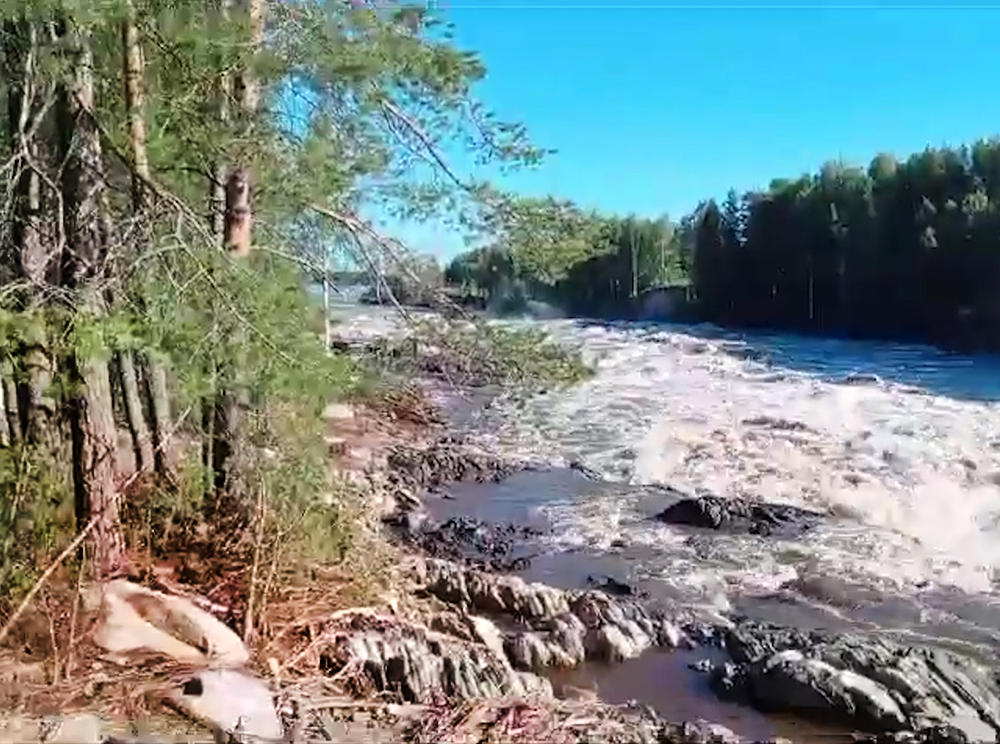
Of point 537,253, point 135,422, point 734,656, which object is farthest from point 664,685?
point 135,422

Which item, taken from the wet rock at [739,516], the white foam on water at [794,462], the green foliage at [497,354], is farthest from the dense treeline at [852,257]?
the green foliage at [497,354]

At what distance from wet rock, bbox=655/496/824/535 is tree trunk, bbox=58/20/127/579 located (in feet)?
21.1

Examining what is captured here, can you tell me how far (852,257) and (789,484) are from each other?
1078 inches

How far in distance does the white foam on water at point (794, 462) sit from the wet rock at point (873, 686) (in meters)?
1.87

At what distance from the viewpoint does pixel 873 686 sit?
5414 millimetres

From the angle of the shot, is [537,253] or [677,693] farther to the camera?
[677,693]

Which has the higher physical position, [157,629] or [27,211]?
[27,211]

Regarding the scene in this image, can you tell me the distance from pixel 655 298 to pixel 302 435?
41.8 meters

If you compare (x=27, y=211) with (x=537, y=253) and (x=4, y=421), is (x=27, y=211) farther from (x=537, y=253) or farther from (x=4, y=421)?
(x=537, y=253)

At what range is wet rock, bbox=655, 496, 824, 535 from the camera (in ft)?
31.7

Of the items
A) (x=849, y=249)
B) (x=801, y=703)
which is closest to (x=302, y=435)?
(x=801, y=703)

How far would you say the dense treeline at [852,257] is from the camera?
104ft

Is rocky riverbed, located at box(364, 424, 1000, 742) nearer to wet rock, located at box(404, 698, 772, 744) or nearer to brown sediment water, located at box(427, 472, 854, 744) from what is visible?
brown sediment water, located at box(427, 472, 854, 744)

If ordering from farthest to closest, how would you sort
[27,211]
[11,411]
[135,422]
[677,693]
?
[677,693] < [135,422] < [11,411] < [27,211]
